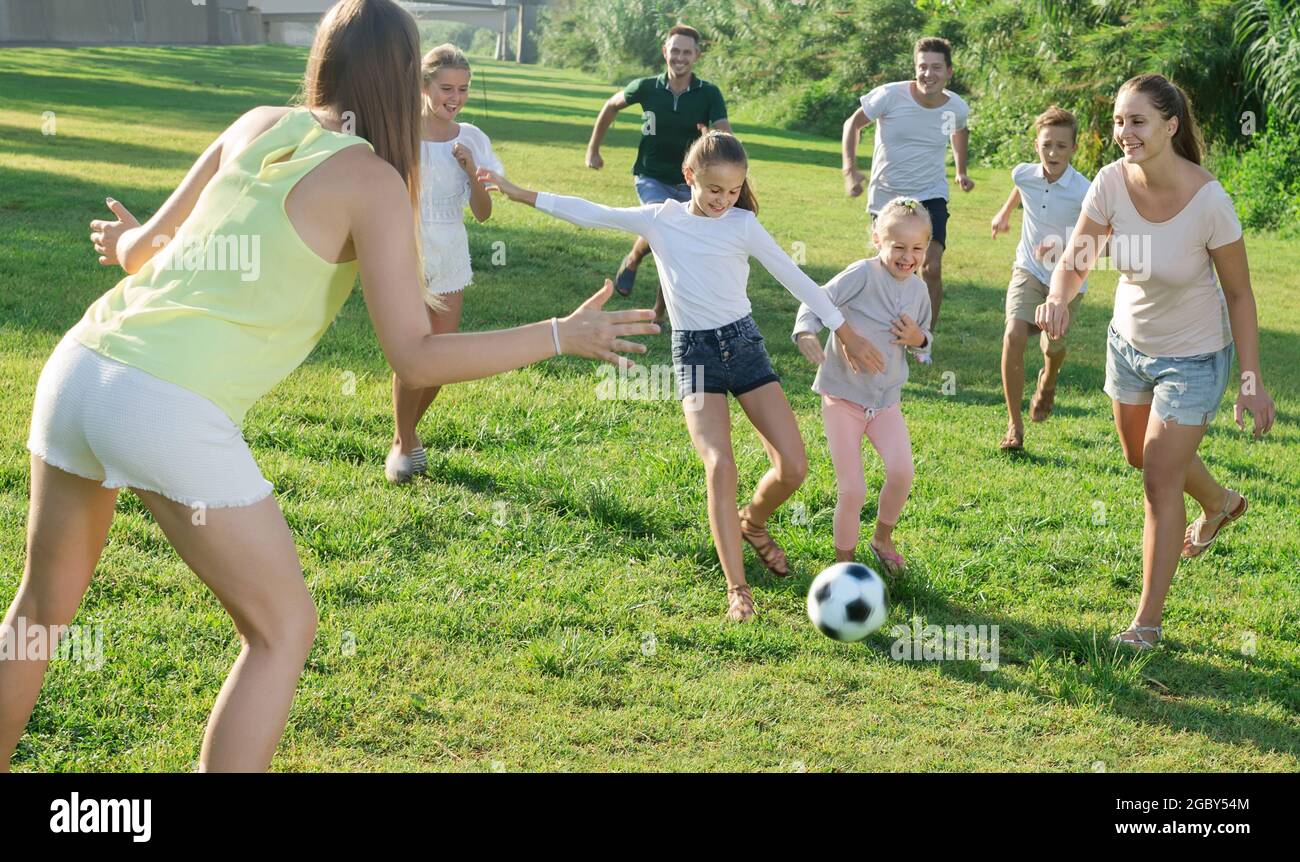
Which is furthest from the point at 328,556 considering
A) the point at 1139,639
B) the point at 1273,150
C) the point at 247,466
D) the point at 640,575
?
the point at 1273,150

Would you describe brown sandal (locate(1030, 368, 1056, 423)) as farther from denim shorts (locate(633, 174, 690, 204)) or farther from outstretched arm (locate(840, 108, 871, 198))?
denim shorts (locate(633, 174, 690, 204))

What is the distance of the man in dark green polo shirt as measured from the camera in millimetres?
9586

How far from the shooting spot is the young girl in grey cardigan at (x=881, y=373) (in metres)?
5.21

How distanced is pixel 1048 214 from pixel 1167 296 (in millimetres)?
3066

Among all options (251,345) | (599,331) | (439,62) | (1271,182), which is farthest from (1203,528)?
(1271,182)

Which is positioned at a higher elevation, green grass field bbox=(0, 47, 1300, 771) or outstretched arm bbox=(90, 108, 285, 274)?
outstretched arm bbox=(90, 108, 285, 274)

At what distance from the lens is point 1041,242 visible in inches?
301

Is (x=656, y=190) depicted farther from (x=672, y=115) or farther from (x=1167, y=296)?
(x=1167, y=296)

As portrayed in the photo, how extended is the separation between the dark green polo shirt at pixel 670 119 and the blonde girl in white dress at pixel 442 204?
3.20 meters

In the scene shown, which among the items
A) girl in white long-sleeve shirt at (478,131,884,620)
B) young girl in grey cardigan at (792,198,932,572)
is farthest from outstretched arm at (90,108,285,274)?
young girl in grey cardigan at (792,198,932,572)

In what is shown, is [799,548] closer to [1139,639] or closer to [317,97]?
[1139,639]

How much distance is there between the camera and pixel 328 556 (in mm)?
5238

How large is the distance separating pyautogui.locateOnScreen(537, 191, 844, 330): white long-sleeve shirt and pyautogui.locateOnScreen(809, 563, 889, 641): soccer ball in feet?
3.58
